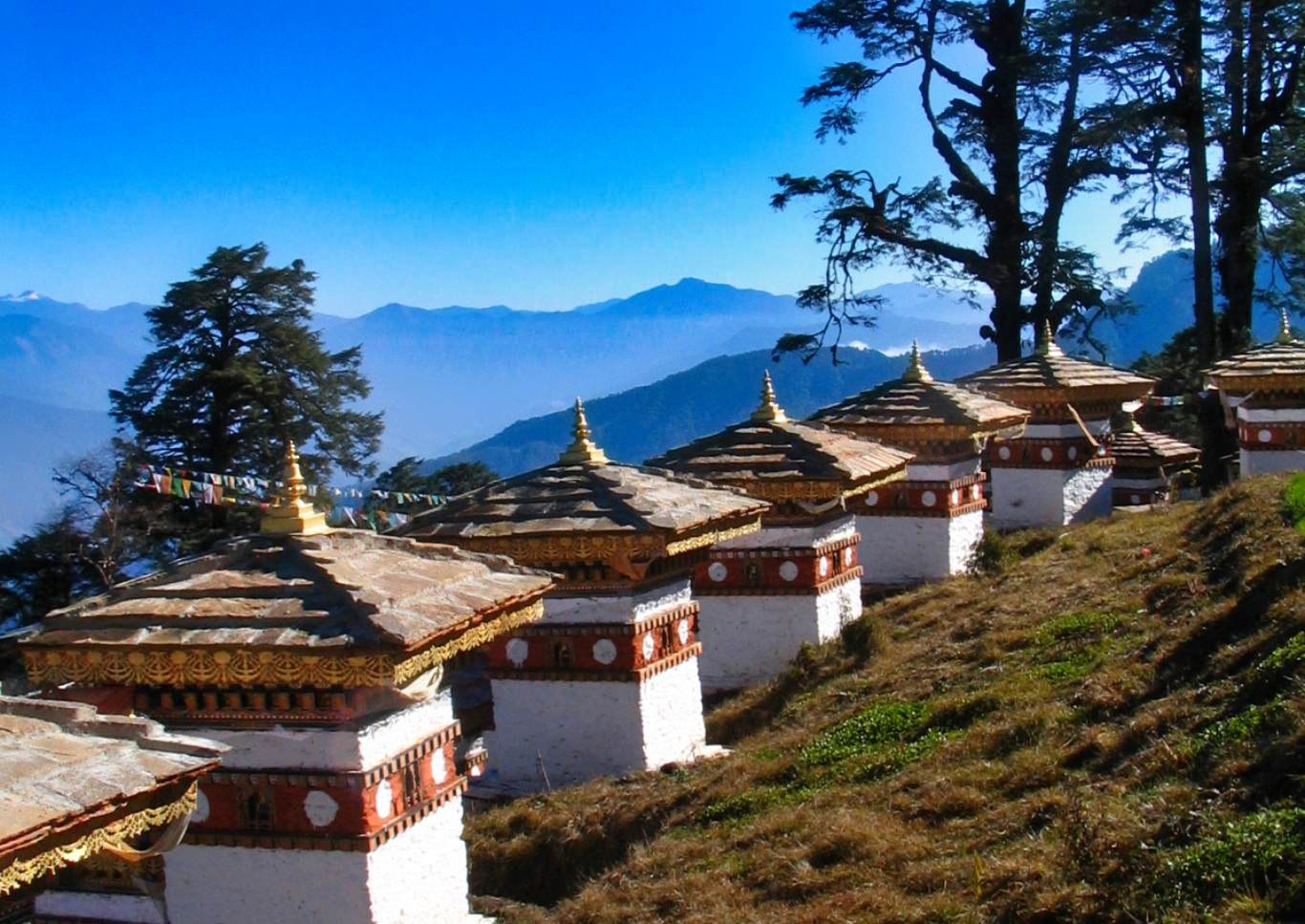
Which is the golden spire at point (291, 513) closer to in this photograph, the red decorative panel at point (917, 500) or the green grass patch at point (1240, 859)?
the green grass patch at point (1240, 859)

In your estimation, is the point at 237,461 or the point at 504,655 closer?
the point at 504,655

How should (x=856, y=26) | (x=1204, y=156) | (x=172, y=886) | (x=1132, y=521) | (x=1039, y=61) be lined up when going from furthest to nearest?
1. (x=856, y=26)
2. (x=1039, y=61)
3. (x=1204, y=156)
4. (x=1132, y=521)
5. (x=172, y=886)

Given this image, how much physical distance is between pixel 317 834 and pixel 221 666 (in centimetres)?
98

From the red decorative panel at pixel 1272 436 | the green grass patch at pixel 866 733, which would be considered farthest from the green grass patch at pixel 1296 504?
the red decorative panel at pixel 1272 436

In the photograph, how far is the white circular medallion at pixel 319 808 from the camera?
626 centimetres

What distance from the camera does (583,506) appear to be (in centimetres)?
936

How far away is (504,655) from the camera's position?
9.54 meters

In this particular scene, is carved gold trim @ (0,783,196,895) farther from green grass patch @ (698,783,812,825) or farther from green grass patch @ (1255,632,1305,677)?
green grass patch @ (1255,632,1305,677)

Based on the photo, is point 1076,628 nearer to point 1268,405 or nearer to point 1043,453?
point 1268,405

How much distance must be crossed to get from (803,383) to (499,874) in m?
160

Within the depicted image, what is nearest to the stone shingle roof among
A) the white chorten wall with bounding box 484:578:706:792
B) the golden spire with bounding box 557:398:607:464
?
the golden spire with bounding box 557:398:607:464

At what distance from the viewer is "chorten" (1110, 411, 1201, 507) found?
1766 centimetres

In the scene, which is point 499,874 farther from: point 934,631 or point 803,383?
Result: point 803,383

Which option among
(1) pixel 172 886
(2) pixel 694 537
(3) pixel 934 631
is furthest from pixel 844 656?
(1) pixel 172 886
